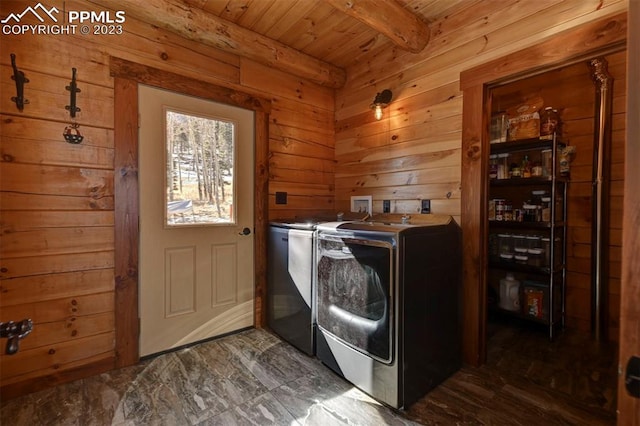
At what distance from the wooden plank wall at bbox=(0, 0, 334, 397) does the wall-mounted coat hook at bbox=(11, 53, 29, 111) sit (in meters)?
0.03

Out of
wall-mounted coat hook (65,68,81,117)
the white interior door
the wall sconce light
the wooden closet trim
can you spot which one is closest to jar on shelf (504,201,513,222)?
the wooden closet trim

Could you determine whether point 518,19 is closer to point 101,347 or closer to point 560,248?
point 560,248

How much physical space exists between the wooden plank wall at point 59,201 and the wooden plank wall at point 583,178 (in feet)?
11.2

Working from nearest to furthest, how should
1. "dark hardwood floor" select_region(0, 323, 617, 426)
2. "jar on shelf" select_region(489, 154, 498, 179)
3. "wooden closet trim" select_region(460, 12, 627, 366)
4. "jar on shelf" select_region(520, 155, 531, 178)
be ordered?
1. "dark hardwood floor" select_region(0, 323, 617, 426)
2. "wooden closet trim" select_region(460, 12, 627, 366)
3. "jar on shelf" select_region(520, 155, 531, 178)
4. "jar on shelf" select_region(489, 154, 498, 179)

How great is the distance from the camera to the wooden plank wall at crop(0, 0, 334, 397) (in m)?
1.74

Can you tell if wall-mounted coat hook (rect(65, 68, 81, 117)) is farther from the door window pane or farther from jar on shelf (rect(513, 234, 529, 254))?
jar on shelf (rect(513, 234, 529, 254))

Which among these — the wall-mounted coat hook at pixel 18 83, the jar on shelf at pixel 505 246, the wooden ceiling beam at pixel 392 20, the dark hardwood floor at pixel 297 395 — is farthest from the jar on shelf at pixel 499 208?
the wall-mounted coat hook at pixel 18 83

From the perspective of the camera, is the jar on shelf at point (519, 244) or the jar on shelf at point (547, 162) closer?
the jar on shelf at point (547, 162)

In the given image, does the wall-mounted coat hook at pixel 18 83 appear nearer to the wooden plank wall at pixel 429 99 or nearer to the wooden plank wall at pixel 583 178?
the wooden plank wall at pixel 429 99

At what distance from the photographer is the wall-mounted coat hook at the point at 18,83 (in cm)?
172

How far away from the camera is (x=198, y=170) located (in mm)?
2379

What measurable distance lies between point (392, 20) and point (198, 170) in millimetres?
1791

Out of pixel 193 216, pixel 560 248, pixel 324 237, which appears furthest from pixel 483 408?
pixel 193 216

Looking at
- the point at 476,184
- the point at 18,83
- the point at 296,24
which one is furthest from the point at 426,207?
the point at 18,83
